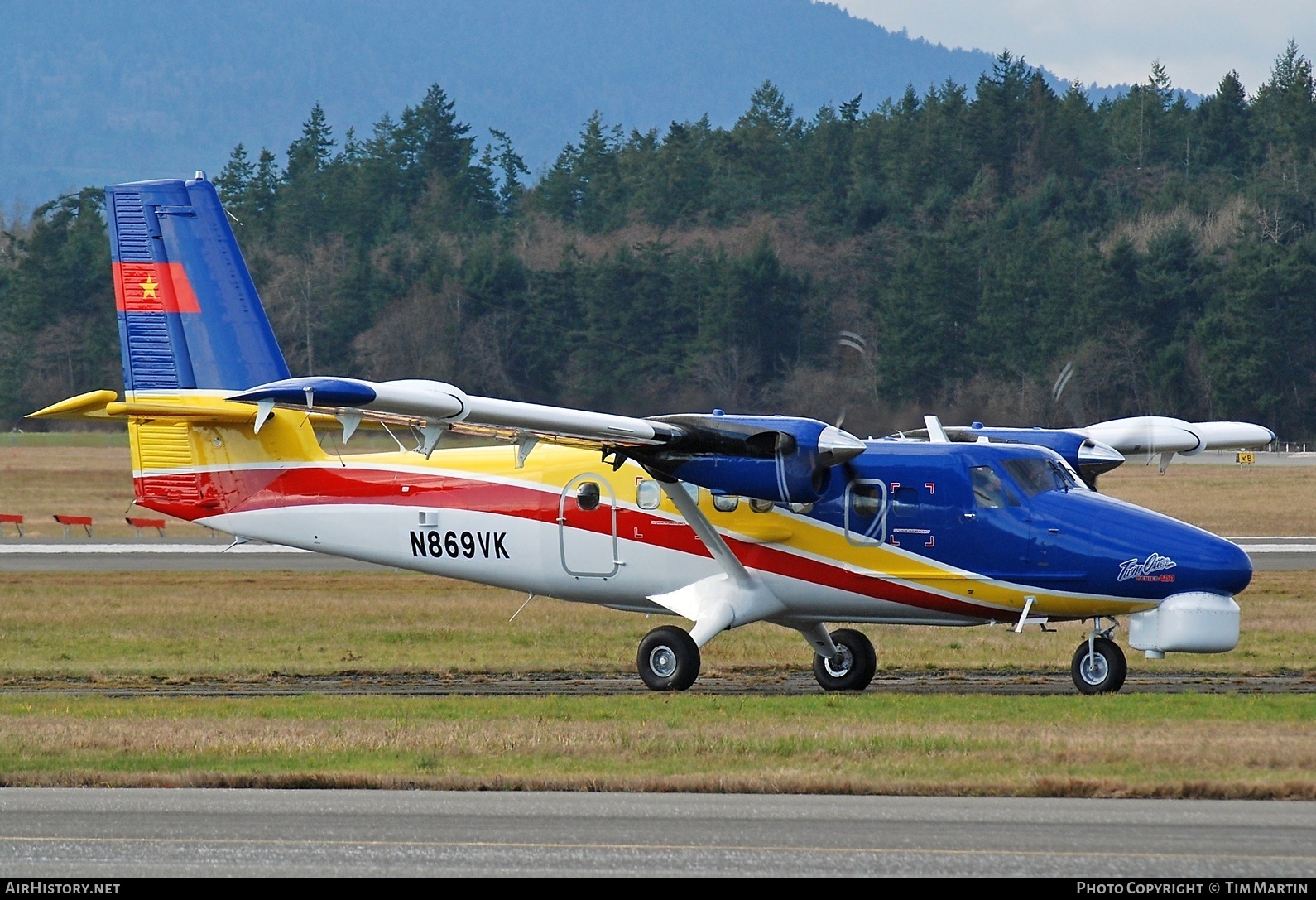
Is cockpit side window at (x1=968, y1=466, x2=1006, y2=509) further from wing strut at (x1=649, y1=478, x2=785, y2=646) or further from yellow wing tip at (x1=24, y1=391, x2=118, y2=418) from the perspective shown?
yellow wing tip at (x1=24, y1=391, x2=118, y2=418)

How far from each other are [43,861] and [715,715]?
845 centimetres

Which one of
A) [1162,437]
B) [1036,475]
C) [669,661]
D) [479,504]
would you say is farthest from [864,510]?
[1162,437]

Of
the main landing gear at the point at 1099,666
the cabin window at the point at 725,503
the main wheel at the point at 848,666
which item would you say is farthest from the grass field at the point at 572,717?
the cabin window at the point at 725,503

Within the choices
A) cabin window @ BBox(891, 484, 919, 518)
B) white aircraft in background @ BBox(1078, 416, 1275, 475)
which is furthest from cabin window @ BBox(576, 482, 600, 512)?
white aircraft in background @ BBox(1078, 416, 1275, 475)

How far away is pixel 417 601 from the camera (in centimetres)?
3162

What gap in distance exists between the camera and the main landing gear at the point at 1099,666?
1844 centimetres

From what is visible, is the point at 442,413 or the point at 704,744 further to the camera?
the point at 442,413

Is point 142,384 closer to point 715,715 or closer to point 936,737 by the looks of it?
point 715,715

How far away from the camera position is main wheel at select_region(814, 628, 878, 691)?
20.1 m

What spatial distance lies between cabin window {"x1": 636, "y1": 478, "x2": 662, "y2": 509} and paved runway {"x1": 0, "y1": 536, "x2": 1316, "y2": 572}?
16.0m

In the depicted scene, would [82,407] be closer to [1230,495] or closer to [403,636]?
[403,636]

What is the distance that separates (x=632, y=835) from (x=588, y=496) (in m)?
9.93

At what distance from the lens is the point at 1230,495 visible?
57.3m

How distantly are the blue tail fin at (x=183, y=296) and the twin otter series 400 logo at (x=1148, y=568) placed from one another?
1055cm
